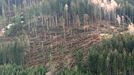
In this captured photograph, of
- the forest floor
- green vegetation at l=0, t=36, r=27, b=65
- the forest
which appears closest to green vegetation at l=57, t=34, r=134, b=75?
the forest

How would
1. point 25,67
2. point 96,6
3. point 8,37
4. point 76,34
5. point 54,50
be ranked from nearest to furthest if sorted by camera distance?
point 25,67, point 54,50, point 76,34, point 8,37, point 96,6

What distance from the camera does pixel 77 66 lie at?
303 feet

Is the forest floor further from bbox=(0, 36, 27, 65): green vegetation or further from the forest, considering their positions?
bbox=(0, 36, 27, 65): green vegetation

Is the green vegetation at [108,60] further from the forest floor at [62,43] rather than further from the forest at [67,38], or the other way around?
the forest floor at [62,43]

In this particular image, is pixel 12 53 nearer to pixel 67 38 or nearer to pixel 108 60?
pixel 67 38

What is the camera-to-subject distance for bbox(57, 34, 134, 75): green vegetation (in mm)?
88000

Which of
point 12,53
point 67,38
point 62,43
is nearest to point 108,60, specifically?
point 62,43

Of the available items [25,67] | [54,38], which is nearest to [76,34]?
[54,38]

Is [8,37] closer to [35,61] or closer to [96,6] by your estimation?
[35,61]

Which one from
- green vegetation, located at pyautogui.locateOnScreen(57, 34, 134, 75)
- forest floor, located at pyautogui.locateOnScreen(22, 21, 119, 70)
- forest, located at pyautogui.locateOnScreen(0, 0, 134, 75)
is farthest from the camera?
forest floor, located at pyautogui.locateOnScreen(22, 21, 119, 70)

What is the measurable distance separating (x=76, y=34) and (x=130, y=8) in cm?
3659

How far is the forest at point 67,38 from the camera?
91312 mm

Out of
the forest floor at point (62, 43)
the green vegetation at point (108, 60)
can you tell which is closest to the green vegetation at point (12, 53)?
the forest floor at point (62, 43)

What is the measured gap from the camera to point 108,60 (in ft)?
293
